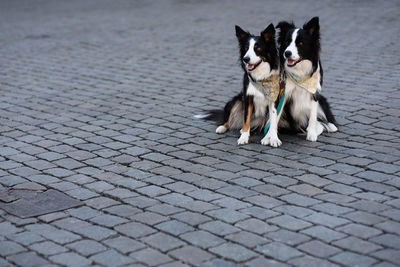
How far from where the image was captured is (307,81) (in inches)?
244

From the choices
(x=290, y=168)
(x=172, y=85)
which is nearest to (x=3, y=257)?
(x=290, y=168)

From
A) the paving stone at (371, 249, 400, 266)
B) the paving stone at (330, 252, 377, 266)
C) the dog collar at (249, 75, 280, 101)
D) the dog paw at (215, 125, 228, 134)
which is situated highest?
the dog collar at (249, 75, 280, 101)

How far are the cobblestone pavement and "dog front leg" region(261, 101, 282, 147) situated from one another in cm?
11

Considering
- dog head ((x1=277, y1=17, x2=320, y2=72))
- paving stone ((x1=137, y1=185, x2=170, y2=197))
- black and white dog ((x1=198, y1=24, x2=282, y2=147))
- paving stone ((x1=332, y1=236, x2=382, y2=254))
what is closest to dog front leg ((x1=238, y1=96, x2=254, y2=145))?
black and white dog ((x1=198, y1=24, x2=282, y2=147))

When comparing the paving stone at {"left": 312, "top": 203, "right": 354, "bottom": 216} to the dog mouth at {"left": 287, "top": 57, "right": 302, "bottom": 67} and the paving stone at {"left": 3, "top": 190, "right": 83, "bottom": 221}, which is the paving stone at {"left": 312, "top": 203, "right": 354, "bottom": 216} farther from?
the paving stone at {"left": 3, "top": 190, "right": 83, "bottom": 221}

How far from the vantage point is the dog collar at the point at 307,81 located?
6191 mm

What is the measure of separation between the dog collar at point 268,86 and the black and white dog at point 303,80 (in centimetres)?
13

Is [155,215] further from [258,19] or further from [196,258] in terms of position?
[258,19]

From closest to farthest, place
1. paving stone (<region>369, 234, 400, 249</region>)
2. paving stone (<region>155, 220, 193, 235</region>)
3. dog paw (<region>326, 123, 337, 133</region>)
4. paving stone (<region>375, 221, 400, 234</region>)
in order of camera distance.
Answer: paving stone (<region>369, 234, 400, 249</region>) → paving stone (<region>375, 221, 400, 234</region>) → paving stone (<region>155, 220, 193, 235</region>) → dog paw (<region>326, 123, 337, 133</region>)

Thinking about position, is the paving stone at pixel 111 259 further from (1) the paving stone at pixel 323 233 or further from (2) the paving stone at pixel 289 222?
(1) the paving stone at pixel 323 233

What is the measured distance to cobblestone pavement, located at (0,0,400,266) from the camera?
421 cm

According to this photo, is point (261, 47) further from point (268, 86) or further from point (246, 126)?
point (246, 126)

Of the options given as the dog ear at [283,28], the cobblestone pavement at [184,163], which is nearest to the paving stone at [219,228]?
the cobblestone pavement at [184,163]

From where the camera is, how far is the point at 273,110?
20.8 feet
